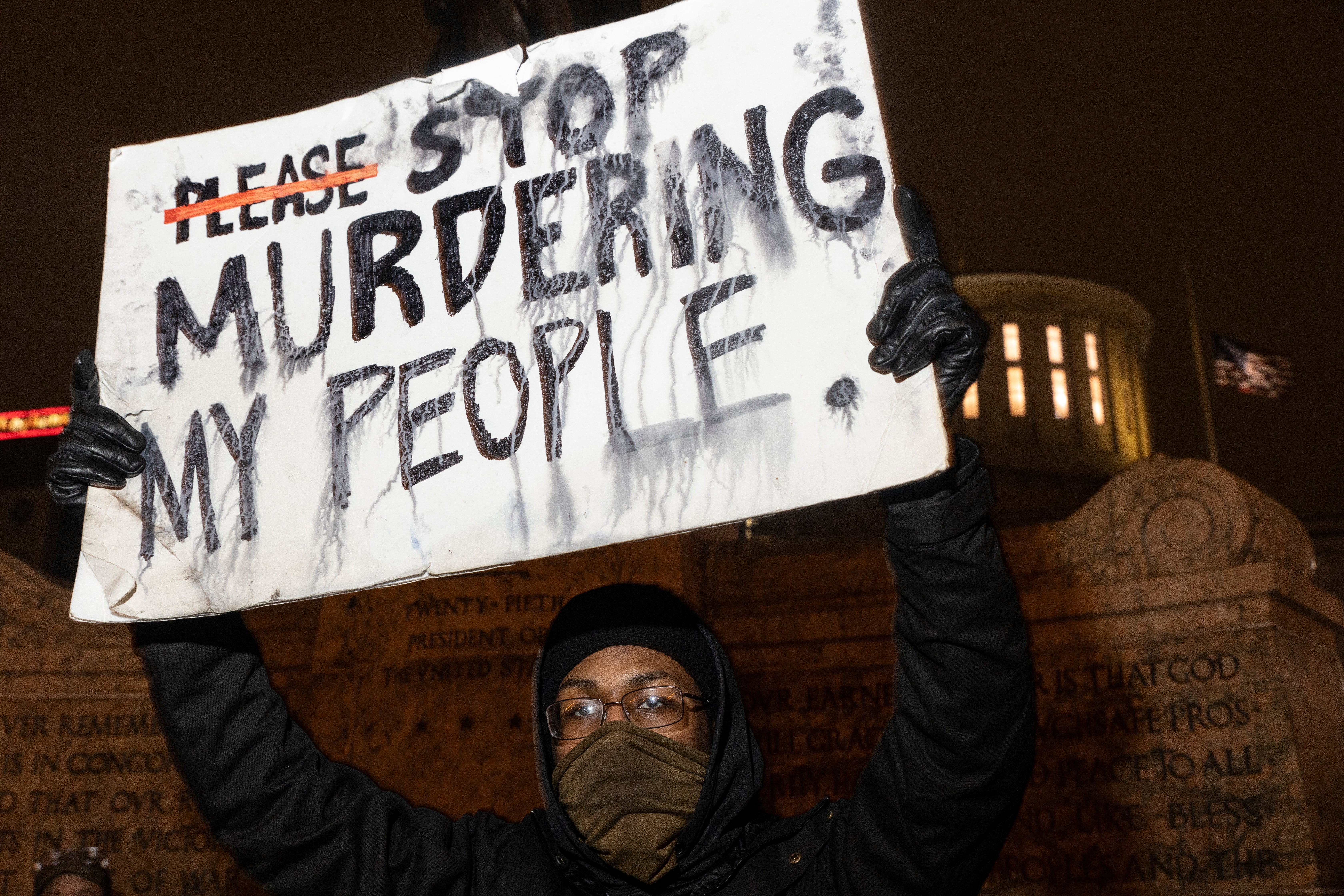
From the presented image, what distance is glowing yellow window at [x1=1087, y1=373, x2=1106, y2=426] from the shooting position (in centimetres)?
4200

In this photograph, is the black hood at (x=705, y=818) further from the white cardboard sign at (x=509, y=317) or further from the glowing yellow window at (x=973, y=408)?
the glowing yellow window at (x=973, y=408)

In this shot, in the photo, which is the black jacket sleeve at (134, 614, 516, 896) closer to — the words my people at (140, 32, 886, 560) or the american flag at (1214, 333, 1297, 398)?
the words my people at (140, 32, 886, 560)

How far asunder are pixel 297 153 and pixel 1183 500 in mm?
5899

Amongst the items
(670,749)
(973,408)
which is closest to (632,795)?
(670,749)

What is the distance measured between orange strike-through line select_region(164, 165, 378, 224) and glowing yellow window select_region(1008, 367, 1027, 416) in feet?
132

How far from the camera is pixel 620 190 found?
2385 millimetres

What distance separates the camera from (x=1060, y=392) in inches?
1657

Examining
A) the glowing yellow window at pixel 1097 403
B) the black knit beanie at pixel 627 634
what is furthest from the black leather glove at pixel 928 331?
the glowing yellow window at pixel 1097 403

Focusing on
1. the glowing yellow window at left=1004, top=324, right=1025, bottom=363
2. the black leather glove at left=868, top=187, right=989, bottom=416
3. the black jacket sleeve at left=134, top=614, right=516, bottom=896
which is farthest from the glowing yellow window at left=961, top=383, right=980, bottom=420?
the black leather glove at left=868, top=187, right=989, bottom=416

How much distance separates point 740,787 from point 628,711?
28cm

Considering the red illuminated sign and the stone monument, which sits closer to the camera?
the stone monument

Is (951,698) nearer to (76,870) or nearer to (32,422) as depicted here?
(76,870)

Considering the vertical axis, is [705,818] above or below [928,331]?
below

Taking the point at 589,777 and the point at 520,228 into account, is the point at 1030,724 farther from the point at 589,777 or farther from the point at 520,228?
the point at 520,228
